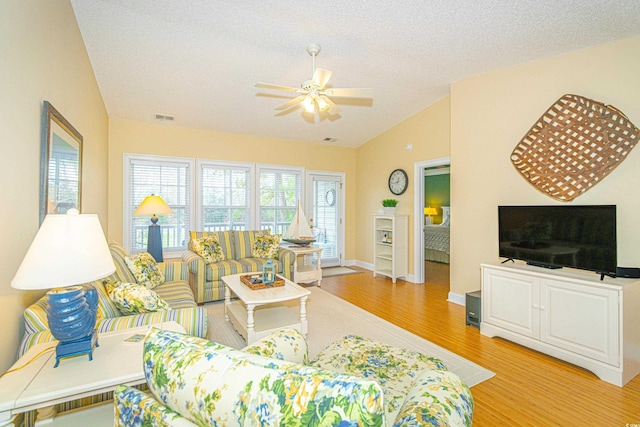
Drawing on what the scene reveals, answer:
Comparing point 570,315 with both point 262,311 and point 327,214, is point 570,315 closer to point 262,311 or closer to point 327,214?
point 262,311

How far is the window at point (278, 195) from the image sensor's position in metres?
Result: 5.84

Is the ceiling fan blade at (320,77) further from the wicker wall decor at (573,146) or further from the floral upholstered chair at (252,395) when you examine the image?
the floral upholstered chair at (252,395)

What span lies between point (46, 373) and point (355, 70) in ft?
12.4

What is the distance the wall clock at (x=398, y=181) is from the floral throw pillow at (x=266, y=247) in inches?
93.7

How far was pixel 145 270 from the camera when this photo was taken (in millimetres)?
2990

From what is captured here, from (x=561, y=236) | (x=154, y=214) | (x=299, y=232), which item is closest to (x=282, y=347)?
(x=561, y=236)

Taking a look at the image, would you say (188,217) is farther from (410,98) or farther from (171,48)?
(410,98)

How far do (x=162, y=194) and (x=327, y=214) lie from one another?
3205 mm

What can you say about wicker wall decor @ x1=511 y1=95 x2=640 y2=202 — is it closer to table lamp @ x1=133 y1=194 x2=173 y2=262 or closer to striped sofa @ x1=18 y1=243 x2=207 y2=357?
striped sofa @ x1=18 y1=243 x2=207 y2=357

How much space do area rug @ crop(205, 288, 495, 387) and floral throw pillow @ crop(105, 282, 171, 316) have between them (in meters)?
0.99

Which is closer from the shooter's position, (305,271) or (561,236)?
(561,236)

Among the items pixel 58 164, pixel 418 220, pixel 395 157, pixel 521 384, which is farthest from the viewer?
pixel 395 157

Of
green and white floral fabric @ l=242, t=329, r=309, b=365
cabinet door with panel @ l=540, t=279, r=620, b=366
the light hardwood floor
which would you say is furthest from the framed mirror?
cabinet door with panel @ l=540, t=279, r=620, b=366

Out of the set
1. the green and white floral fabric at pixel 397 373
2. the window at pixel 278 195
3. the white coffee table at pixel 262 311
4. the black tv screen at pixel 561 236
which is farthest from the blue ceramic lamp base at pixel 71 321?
the window at pixel 278 195
